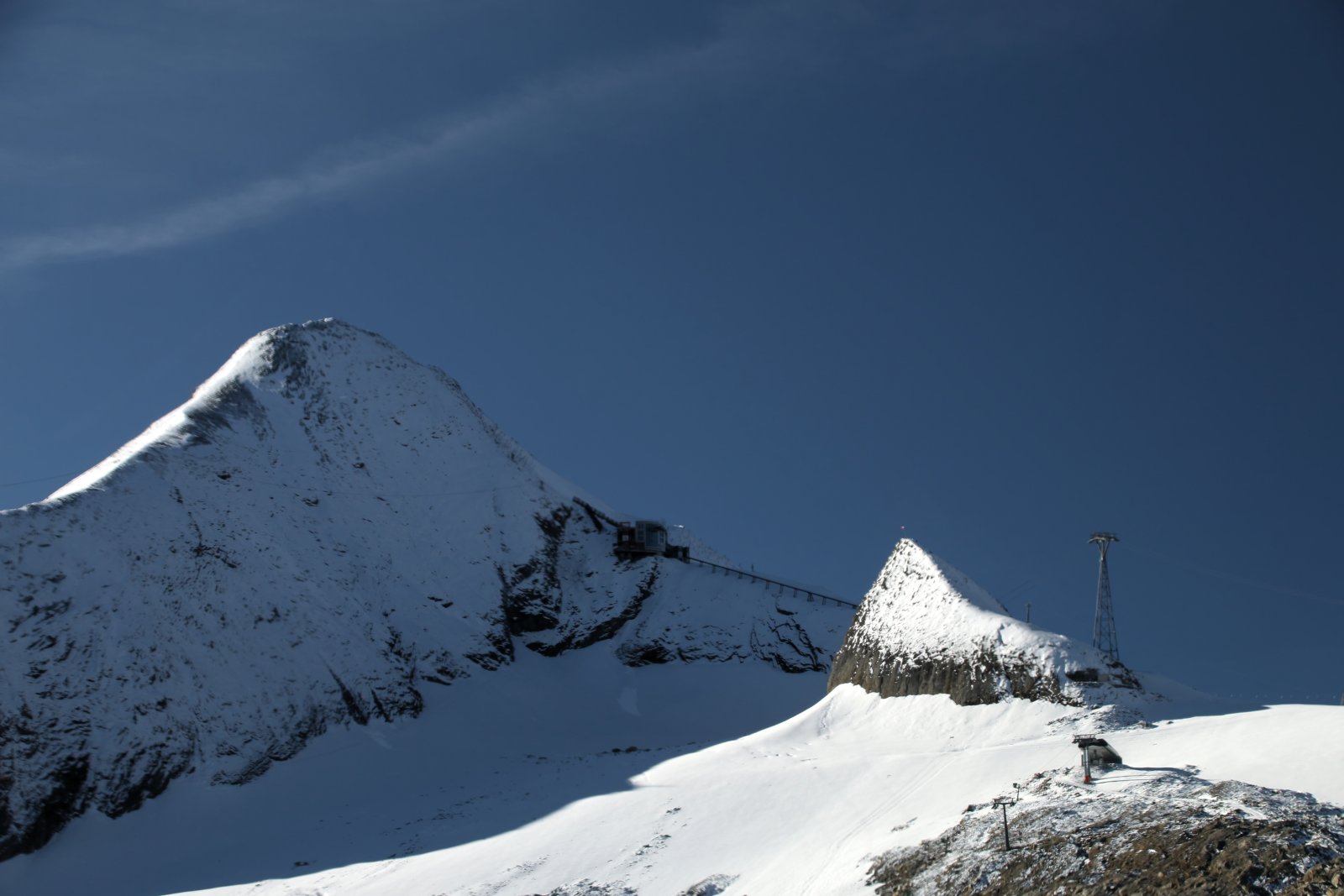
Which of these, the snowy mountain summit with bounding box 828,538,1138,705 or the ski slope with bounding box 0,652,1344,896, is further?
the snowy mountain summit with bounding box 828,538,1138,705

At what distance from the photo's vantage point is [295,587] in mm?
55781

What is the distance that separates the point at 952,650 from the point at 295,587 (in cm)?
3349

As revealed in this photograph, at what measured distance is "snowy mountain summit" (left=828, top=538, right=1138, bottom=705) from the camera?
109 feet

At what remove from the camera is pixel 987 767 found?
29.2 metres

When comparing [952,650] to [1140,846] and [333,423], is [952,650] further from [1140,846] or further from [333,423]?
[333,423]

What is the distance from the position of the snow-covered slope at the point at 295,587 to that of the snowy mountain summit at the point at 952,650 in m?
22.0

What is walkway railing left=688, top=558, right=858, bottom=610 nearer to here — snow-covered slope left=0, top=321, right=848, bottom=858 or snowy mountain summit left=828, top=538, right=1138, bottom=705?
snow-covered slope left=0, top=321, right=848, bottom=858

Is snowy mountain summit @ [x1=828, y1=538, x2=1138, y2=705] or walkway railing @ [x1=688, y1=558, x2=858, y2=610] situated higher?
walkway railing @ [x1=688, y1=558, x2=858, y2=610]

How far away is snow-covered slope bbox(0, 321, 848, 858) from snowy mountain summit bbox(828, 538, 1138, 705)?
72.2ft

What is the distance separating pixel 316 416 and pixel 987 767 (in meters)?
50.3

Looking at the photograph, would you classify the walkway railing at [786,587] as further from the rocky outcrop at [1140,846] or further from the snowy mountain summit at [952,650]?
the rocky outcrop at [1140,846]

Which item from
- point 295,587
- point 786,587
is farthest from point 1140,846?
point 786,587

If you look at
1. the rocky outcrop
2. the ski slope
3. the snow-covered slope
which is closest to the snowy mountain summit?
the ski slope

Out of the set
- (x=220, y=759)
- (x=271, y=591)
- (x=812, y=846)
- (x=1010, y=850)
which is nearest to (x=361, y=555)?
(x=271, y=591)
